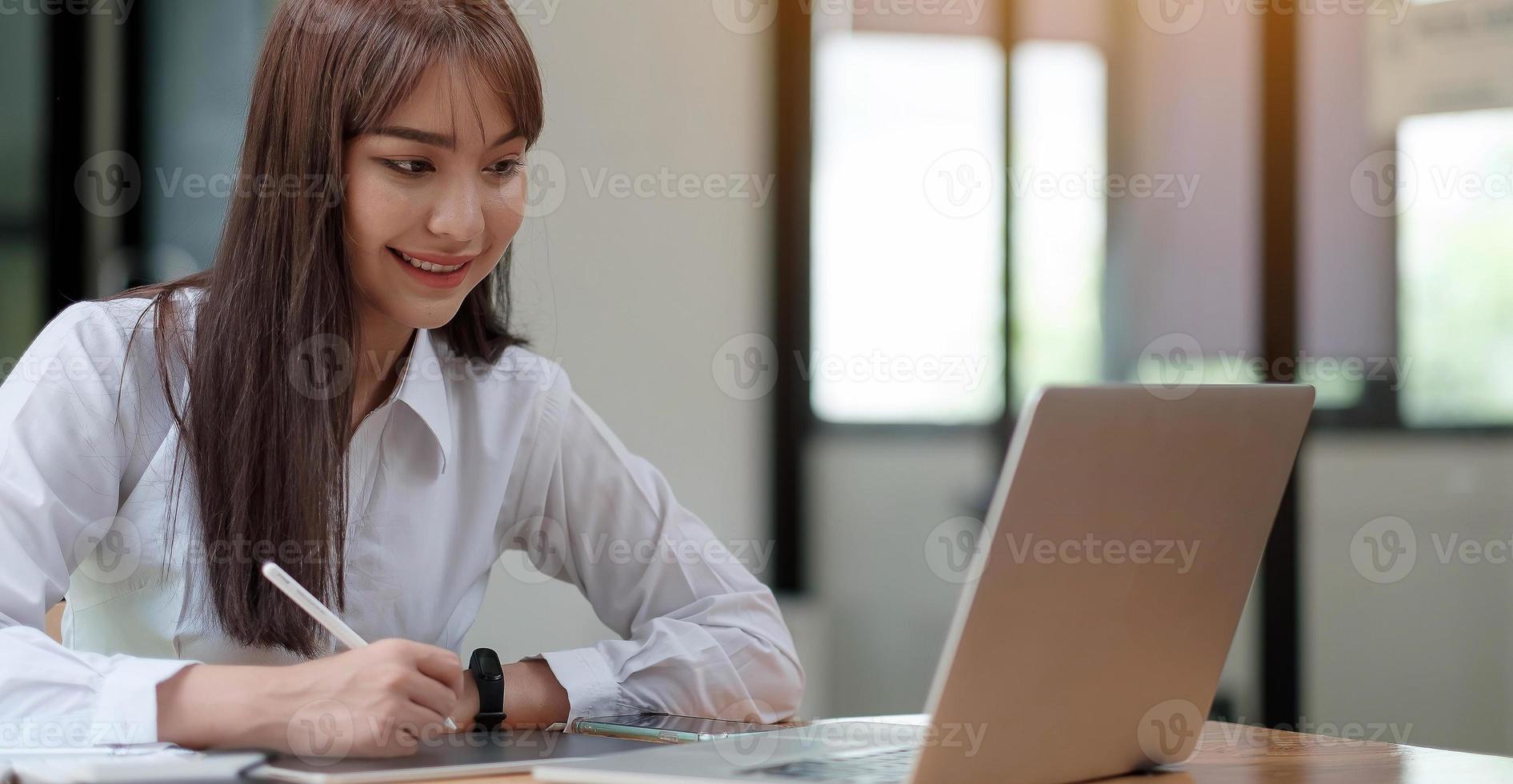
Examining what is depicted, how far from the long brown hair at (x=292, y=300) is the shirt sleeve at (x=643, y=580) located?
27 cm

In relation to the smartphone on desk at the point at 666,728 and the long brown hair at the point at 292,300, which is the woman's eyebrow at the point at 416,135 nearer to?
the long brown hair at the point at 292,300

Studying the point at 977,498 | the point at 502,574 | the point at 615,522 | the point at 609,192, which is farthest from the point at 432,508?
the point at 977,498

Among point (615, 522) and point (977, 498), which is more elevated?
point (615, 522)

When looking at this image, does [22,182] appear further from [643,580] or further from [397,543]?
A: [643,580]

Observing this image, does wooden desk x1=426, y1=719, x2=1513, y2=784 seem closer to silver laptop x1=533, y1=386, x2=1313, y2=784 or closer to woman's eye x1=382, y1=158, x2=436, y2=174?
silver laptop x1=533, y1=386, x2=1313, y2=784

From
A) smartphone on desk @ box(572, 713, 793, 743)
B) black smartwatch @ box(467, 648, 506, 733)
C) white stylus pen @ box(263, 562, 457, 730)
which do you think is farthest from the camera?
black smartwatch @ box(467, 648, 506, 733)

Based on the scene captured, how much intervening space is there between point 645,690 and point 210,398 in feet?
1.60

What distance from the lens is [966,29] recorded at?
3.52m

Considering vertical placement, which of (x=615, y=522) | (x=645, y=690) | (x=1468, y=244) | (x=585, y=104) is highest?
(x=585, y=104)

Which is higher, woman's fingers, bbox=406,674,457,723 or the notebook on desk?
woman's fingers, bbox=406,674,457,723

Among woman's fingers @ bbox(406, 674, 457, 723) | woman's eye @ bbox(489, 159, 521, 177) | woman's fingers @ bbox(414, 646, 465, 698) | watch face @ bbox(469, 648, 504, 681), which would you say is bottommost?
watch face @ bbox(469, 648, 504, 681)

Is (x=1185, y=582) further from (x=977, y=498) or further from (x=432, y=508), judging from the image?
(x=977, y=498)

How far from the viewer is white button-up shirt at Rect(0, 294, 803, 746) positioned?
1.14 m

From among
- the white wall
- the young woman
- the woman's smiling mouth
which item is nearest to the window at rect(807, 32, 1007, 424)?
the white wall
